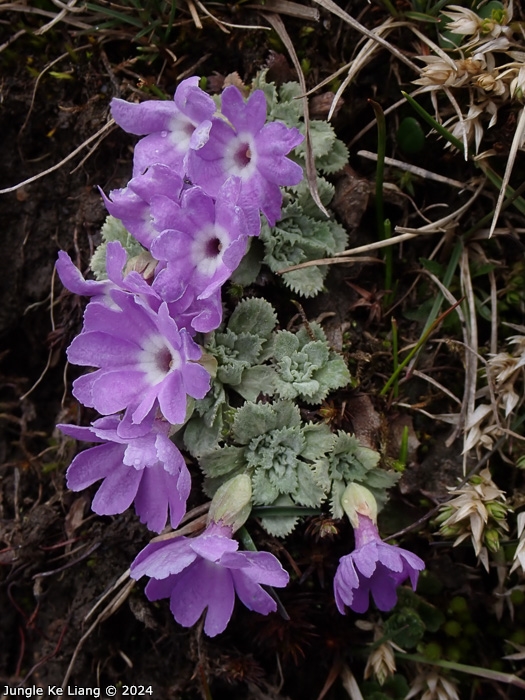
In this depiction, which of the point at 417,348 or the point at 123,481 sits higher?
the point at 417,348

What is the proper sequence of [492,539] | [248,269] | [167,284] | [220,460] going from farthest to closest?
[248,269] < [220,460] < [492,539] < [167,284]

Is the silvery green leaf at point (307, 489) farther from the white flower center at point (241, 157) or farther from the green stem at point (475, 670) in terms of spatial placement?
the white flower center at point (241, 157)

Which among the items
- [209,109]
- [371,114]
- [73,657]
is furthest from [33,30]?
[73,657]

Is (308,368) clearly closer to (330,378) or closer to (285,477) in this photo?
(330,378)

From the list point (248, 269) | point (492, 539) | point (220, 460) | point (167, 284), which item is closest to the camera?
point (167, 284)

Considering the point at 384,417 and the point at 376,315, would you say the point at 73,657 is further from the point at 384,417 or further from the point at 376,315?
the point at 376,315

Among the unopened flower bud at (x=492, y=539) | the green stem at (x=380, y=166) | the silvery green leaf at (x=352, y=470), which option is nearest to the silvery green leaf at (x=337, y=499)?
the silvery green leaf at (x=352, y=470)

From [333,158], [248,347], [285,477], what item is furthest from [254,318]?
[333,158]
